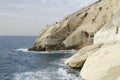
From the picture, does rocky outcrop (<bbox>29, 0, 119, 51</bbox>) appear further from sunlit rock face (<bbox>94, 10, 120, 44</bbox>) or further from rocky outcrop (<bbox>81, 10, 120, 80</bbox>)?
rocky outcrop (<bbox>81, 10, 120, 80</bbox>)

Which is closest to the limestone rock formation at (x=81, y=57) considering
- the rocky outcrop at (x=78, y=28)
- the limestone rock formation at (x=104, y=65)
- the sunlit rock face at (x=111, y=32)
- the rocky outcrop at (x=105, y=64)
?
the sunlit rock face at (x=111, y=32)

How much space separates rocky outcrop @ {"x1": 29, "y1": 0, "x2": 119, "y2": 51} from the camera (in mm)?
71312

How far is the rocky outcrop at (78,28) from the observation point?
71.3m

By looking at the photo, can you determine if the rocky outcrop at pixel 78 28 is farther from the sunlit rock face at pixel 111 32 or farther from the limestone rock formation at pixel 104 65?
the limestone rock formation at pixel 104 65

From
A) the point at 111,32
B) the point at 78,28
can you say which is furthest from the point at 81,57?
the point at 78,28

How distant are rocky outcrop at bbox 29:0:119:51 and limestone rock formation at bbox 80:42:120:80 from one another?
36877 millimetres

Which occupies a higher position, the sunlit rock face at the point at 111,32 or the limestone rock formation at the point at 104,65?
the sunlit rock face at the point at 111,32

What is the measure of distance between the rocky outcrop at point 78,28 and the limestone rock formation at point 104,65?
36.9 m

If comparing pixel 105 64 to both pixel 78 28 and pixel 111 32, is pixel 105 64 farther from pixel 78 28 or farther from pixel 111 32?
pixel 78 28

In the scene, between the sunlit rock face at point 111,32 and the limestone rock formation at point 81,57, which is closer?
the limestone rock formation at point 81,57

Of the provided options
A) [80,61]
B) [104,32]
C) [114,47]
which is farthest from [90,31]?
[114,47]

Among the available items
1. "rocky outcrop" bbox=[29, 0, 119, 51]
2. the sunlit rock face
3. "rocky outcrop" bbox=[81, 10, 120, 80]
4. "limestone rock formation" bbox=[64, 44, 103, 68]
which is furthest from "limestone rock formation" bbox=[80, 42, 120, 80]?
"rocky outcrop" bbox=[29, 0, 119, 51]

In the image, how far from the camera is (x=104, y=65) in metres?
28.5

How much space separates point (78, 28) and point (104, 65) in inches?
1829
